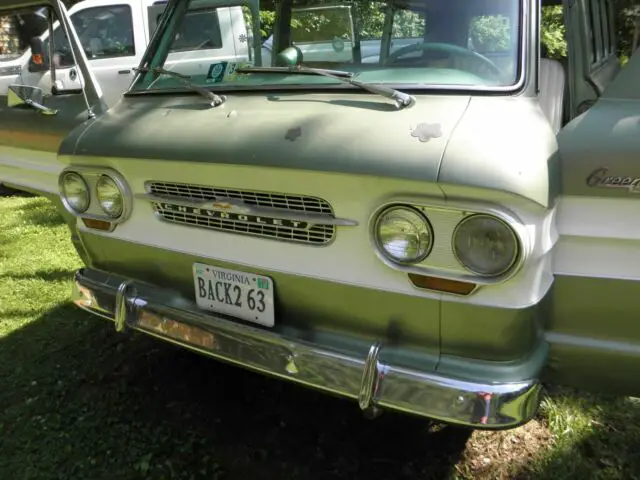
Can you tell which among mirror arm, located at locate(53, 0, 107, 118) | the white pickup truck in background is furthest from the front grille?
the white pickup truck in background

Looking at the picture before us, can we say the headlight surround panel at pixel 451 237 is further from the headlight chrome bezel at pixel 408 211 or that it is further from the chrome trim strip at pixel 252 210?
the chrome trim strip at pixel 252 210

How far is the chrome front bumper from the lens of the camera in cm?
196

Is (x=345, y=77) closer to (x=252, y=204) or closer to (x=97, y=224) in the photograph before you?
(x=252, y=204)

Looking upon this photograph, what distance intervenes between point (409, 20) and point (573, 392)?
6.97 ft

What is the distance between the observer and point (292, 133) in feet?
7.38

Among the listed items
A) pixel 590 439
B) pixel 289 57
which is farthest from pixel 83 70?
pixel 590 439

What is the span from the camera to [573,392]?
322cm

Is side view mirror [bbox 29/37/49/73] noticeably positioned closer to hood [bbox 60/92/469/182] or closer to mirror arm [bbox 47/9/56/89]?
mirror arm [bbox 47/9/56/89]

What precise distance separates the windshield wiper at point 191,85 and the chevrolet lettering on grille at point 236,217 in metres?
0.51

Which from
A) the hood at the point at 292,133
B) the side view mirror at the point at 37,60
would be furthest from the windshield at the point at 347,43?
the side view mirror at the point at 37,60

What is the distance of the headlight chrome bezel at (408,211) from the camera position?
199 centimetres

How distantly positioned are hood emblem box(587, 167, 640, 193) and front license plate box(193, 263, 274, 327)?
1231 mm

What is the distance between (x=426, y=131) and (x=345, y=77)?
600 mm

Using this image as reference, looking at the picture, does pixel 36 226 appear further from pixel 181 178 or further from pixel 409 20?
pixel 409 20
